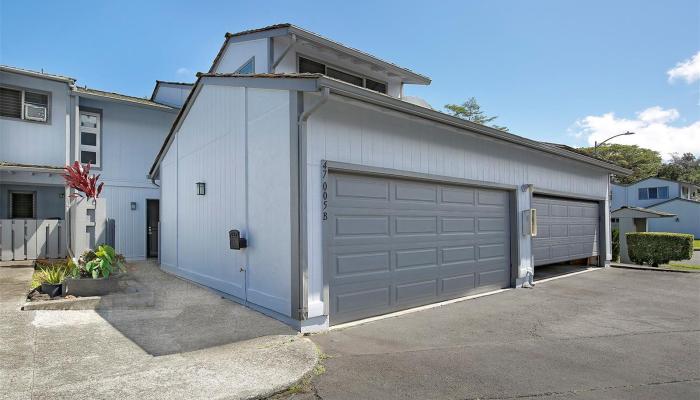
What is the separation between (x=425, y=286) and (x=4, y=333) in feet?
19.3

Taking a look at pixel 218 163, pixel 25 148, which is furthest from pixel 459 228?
pixel 25 148

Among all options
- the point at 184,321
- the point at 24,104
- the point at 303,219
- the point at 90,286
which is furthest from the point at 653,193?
the point at 24,104

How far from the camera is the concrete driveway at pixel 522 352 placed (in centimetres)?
342

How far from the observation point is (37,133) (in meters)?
11.5

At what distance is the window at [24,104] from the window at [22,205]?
8.06 feet

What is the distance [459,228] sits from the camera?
24.9 ft

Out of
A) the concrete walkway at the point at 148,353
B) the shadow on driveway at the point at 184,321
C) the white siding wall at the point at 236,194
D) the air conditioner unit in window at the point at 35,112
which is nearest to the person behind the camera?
the concrete walkway at the point at 148,353

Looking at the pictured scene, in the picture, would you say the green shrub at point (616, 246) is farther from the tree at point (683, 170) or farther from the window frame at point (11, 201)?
the tree at point (683, 170)

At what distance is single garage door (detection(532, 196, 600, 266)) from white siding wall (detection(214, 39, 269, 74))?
781cm

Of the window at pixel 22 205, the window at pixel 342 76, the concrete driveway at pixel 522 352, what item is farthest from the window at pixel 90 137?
the concrete driveway at pixel 522 352

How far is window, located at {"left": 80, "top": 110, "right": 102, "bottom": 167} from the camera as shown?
1255cm

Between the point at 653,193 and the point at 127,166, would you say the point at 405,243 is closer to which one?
the point at 127,166

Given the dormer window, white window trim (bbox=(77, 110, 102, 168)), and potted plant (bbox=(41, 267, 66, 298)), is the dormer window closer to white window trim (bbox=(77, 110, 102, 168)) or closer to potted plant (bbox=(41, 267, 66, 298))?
white window trim (bbox=(77, 110, 102, 168))

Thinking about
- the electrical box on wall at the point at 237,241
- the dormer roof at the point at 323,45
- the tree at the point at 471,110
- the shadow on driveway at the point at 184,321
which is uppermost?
the tree at the point at 471,110
